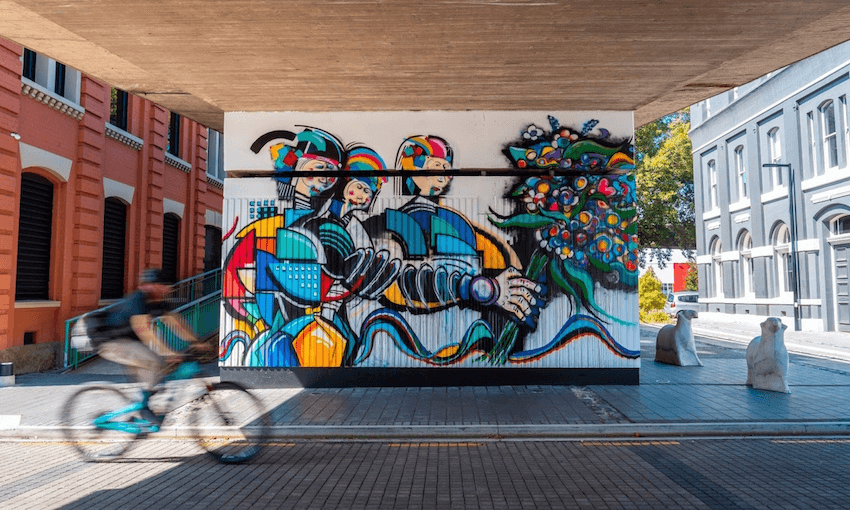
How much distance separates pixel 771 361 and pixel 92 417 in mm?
9952

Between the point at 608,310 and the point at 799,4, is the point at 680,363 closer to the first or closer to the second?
the point at 608,310

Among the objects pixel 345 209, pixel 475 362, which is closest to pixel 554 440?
pixel 475 362

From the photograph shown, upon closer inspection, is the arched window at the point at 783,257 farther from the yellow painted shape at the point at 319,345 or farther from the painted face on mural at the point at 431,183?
the yellow painted shape at the point at 319,345

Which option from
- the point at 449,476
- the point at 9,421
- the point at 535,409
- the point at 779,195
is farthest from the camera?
the point at 779,195

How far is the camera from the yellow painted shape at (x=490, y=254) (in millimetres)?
10617

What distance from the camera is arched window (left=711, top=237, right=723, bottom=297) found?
3250 cm

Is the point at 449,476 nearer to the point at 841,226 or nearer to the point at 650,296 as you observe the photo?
the point at 841,226

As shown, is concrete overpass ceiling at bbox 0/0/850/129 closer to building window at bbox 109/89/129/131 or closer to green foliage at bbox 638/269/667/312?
building window at bbox 109/89/129/131

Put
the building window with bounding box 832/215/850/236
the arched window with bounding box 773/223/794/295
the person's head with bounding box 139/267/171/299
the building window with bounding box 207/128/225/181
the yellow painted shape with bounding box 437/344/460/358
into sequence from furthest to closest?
the arched window with bounding box 773/223/794/295, the building window with bounding box 207/128/225/181, the building window with bounding box 832/215/850/236, the yellow painted shape with bounding box 437/344/460/358, the person's head with bounding box 139/267/171/299

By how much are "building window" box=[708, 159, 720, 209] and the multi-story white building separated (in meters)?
0.06

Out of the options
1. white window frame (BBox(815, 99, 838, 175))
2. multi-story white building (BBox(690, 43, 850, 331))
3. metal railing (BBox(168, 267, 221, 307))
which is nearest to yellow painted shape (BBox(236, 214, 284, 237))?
metal railing (BBox(168, 267, 221, 307))

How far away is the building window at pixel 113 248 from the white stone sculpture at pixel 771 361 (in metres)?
14.6

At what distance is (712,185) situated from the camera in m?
33.2

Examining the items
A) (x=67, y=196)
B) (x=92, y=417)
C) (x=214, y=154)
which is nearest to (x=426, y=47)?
(x=92, y=417)
